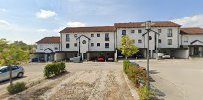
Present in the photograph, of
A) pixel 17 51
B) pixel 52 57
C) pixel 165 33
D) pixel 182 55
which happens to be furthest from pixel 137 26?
pixel 17 51

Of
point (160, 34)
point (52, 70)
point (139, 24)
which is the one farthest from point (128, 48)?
point (160, 34)

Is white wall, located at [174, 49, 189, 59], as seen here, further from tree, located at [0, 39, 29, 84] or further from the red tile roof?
tree, located at [0, 39, 29, 84]

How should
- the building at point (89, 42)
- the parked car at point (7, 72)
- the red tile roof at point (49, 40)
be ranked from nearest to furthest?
the parked car at point (7, 72)
the building at point (89, 42)
the red tile roof at point (49, 40)

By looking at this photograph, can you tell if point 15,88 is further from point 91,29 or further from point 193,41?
point 193,41

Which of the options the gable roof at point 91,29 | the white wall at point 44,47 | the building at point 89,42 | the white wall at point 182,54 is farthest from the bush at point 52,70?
the white wall at point 182,54

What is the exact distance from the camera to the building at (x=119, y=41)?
5456 centimetres

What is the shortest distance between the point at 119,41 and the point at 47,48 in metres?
19.6

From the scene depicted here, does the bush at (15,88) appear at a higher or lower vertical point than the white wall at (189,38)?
lower

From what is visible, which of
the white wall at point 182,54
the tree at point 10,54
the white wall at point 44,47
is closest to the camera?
the tree at point 10,54

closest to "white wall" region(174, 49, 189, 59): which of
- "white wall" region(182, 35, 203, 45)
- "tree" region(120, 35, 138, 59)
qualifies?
"white wall" region(182, 35, 203, 45)

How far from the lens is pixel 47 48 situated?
198 ft

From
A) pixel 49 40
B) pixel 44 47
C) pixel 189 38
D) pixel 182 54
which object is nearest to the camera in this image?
pixel 182 54

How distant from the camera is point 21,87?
16719 mm

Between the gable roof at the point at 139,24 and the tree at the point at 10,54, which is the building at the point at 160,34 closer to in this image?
the gable roof at the point at 139,24
